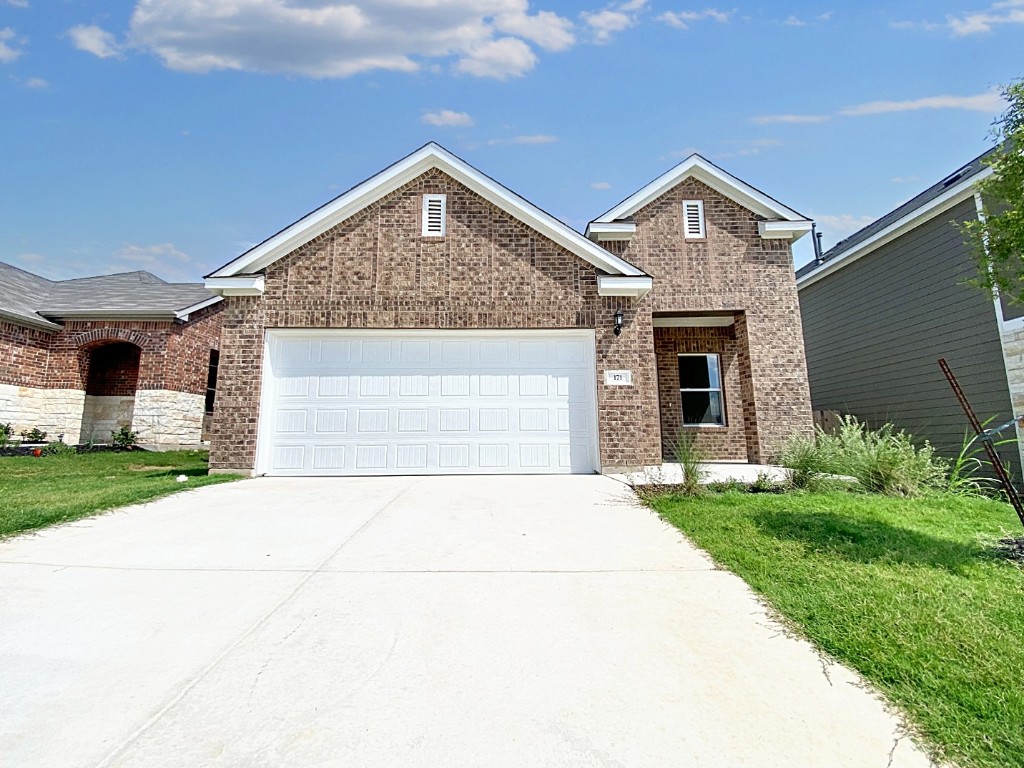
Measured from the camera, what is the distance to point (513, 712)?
2133 mm

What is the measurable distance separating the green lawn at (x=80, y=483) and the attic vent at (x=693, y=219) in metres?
10.9

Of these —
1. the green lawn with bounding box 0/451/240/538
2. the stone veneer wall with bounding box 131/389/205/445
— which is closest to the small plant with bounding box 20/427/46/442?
the green lawn with bounding box 0/451/240/538

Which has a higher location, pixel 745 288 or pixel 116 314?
pixel 116 314

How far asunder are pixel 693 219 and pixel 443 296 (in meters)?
6.54

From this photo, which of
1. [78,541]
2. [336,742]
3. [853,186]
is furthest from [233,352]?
[853,186]

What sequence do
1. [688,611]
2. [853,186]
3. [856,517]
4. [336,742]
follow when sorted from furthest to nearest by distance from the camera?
[853,186] < [856,517] < [688,611] < [336,742]

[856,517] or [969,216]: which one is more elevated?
[969,216]

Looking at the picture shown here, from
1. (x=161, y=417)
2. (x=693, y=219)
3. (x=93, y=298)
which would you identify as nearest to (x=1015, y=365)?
(x=693, y=219)

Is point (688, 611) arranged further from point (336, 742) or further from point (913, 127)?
point (913, 127)

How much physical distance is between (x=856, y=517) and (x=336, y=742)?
5643 millimetres

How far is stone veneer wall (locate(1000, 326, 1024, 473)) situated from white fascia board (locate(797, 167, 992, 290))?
2.66 meters

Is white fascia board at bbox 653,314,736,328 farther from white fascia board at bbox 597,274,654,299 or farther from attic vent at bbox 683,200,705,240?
white fascia board at bbox 597,274,654,299

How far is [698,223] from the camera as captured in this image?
38.7ft

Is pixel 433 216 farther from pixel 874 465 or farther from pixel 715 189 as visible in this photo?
pixel 874 465
